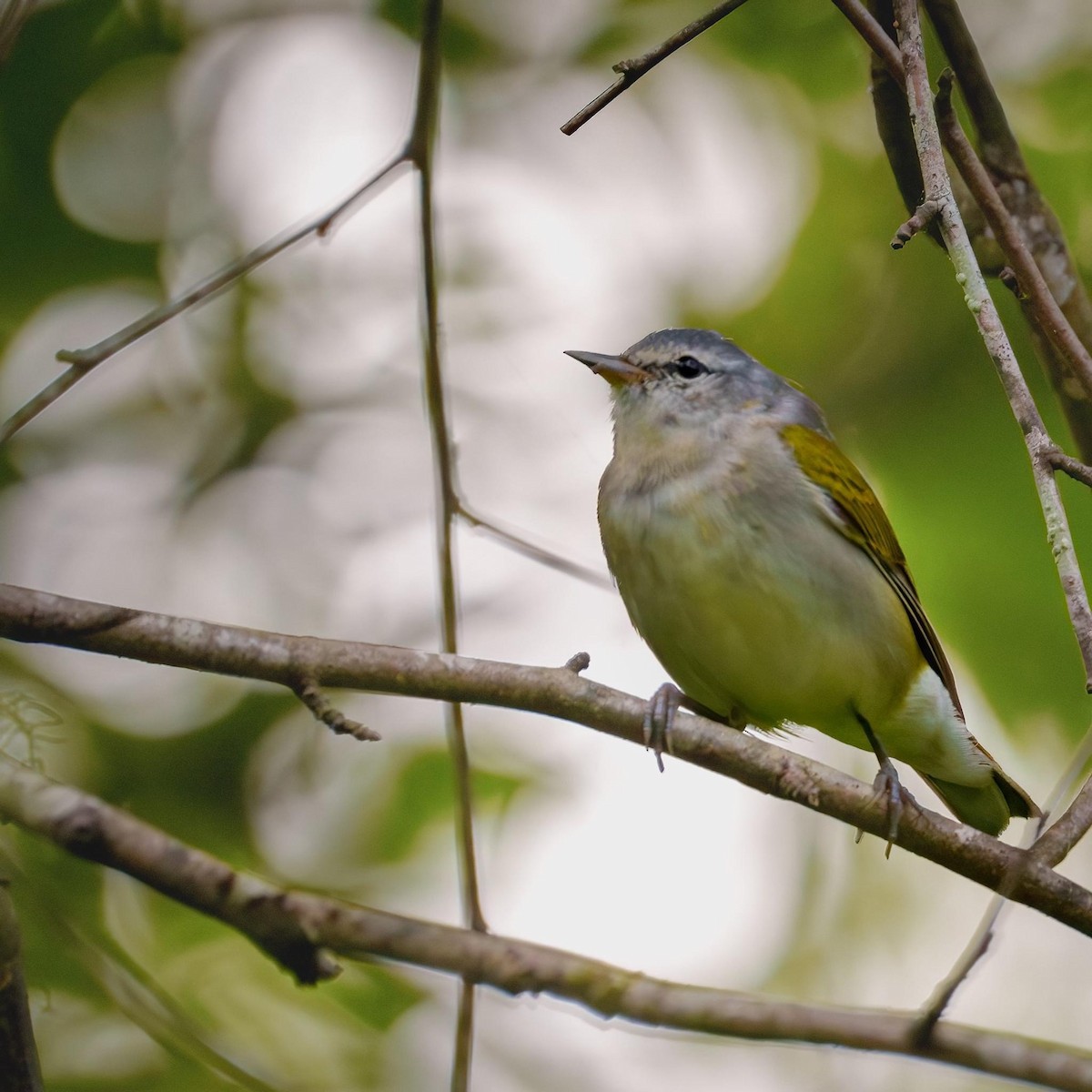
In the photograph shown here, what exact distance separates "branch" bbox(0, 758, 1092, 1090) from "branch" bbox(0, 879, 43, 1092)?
21cm

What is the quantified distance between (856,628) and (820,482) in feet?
1.56

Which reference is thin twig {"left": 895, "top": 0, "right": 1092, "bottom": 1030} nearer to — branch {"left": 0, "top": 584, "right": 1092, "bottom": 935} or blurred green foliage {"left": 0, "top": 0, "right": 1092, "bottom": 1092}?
branch {"left": 0, "top": 584, "right": 1092, "bottom": 935}

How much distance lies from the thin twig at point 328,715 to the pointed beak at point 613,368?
1.97m

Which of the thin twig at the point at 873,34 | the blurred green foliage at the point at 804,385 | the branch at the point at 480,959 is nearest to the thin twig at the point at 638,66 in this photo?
the thin twig at the point at 873,34

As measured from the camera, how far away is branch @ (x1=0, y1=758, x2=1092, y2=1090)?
1.93 meters

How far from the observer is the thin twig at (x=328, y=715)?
2.76 metres

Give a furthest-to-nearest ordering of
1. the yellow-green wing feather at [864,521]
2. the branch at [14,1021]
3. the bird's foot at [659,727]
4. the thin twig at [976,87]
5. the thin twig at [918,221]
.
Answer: the yellow-green wing feather at [864,521]
the thin twig at [976,87]
the bird's foot at [659,727]
the thin twig at [918,221]
the branch at [14,1021]

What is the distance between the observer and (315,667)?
290 cm

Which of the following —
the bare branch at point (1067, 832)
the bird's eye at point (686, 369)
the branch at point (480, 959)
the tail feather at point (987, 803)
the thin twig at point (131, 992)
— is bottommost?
the tail feather at point (987, 803)

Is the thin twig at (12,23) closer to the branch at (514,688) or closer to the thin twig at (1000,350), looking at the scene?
the branch at (514,688)

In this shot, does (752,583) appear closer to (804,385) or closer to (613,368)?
(613,368)

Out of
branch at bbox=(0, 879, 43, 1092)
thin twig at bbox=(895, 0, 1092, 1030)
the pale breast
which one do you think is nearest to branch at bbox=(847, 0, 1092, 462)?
thin twig at bbox=(895, 0, 1092, 1030)

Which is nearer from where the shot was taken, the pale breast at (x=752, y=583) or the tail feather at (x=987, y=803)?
the pale breast at (x=752, y=583)

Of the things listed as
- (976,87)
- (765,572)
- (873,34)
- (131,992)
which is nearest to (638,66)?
(873,34)
